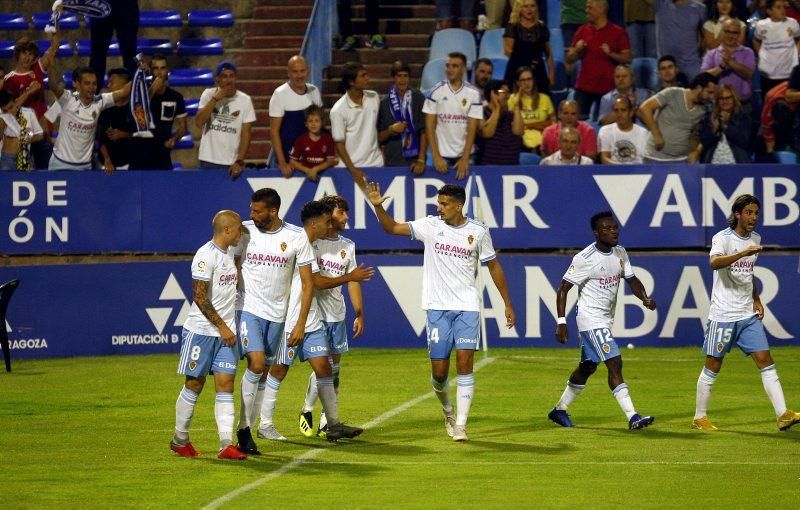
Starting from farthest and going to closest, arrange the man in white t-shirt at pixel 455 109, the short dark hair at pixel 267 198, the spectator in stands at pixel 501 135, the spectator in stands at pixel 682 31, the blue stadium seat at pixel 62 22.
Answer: the blue stadium seat at pixel 62 22
the spectator in stands at pixel 682 31
the spectator in stands at pixel 501 135
the man in white t-shirt at pixel 455 109
the short dark hair at pixel 267 198

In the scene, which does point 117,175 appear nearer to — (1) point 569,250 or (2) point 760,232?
(1) point 569,250

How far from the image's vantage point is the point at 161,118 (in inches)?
819

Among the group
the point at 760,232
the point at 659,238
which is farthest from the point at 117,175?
the point at 760,232

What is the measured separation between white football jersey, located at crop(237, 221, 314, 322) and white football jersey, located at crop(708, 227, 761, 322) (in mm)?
4021

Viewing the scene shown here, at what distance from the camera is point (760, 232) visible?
66.1 ft

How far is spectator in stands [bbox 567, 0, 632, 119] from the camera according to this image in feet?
72.8

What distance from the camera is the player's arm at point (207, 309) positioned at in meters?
11.4

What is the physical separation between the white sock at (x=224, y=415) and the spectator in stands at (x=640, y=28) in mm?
14012

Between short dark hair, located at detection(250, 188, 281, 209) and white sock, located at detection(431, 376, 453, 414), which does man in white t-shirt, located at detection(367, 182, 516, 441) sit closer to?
white sock, located at detection(431, 376, 453, 414)

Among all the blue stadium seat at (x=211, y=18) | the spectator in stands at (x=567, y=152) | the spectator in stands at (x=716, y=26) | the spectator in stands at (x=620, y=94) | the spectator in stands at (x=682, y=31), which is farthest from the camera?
the blue stadium seat at (x=211, y=18)

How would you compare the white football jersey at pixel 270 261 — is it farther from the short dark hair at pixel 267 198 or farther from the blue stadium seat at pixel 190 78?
the blue stadium seat at pixel 190 78

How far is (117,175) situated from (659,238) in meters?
8.02

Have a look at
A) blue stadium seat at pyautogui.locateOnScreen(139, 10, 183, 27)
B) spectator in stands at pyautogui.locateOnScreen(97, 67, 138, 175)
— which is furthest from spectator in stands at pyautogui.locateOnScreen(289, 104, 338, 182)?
blue stadium seat at pyautogui.locateOnScreen(139, 10, 183, 27)

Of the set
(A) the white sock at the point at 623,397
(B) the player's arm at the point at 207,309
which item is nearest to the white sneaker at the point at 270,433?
(B) the player's arm at the point at 207,309
